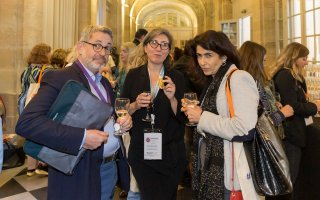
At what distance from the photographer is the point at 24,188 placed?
3.82m

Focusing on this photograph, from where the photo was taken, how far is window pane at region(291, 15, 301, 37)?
23.0 feet

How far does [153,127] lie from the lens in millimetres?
2234

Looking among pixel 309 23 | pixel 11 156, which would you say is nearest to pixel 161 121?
pixel 11 156

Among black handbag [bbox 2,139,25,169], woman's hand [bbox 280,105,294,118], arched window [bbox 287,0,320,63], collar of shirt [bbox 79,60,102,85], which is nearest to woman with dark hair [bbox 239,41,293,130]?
woman's hand [bbox 280,105,294,118]

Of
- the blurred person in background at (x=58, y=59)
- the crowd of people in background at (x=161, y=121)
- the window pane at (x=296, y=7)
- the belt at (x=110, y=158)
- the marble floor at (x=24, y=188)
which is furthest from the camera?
the window pane at (x=296, y=7)

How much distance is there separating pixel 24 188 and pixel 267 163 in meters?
3.17

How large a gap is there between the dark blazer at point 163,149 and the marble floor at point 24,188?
142cm

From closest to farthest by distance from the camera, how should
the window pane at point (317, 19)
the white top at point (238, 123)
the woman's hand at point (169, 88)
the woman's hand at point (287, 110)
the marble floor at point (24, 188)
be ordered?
the white top at point (238, 123), the woman's hand at point (169, 88), the woman's hand at point (287, 110), the marble floor at point (24, 188), the window pane at point (317, 19)

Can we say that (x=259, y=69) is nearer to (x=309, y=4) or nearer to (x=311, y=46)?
(x=311, y=46)

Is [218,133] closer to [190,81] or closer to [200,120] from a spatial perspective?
[200,120]

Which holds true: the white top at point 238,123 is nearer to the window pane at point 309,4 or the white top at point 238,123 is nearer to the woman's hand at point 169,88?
the woman's hand at point 169,88

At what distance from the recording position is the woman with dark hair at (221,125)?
5.40ft

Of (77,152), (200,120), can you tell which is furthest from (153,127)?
(77,152)

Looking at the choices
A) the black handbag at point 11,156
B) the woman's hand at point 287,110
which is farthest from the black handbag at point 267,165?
the black handbag at point 11,156
